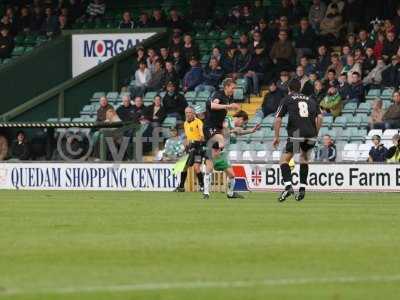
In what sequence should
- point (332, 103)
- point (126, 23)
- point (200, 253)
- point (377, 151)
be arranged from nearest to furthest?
point (200, 253) < point (377, 151) < point (332, 103) < point (126, 23)

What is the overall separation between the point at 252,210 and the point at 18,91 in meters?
21.1

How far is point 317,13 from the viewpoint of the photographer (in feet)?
113

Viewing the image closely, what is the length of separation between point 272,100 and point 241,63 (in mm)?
2352

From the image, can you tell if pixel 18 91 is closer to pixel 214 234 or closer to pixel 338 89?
pixel 338 89

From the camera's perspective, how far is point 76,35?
39.4 metres

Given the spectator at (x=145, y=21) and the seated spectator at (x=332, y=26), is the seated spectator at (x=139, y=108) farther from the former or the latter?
the spectator at (x=145, y=21)

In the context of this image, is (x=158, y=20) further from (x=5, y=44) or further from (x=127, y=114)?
(x=127, y=114)

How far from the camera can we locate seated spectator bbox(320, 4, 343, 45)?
34000 millimetres

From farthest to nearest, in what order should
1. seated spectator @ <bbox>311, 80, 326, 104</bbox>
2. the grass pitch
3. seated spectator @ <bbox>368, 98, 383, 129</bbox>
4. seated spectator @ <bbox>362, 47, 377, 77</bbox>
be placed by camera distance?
seated spectator @ <bbox>362, 47, 377, 77</bbox> → seated spectator @ <bbox>311, 80, 326, 104</bbox> → seated spectator @ <bbox>368, 98, 383, 129</bbox> → the grass pitch

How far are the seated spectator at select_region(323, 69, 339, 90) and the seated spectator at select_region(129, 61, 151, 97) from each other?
617cm

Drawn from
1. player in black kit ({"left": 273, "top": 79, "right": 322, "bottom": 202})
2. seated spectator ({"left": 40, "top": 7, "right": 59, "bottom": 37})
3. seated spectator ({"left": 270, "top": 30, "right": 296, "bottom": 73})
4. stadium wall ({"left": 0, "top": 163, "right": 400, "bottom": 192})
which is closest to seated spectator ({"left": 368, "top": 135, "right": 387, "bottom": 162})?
stadium wall ({"left": 0, "top": 163, "right": 400, "bottom": 192})

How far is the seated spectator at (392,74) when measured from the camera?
31.0 meters

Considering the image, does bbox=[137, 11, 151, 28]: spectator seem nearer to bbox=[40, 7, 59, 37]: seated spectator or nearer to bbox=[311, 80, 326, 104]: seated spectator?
bbox=[40, 7, 59, 37]: seated spectator

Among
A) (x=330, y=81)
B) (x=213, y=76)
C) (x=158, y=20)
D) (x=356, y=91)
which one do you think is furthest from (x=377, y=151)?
(x=158, y=20)
